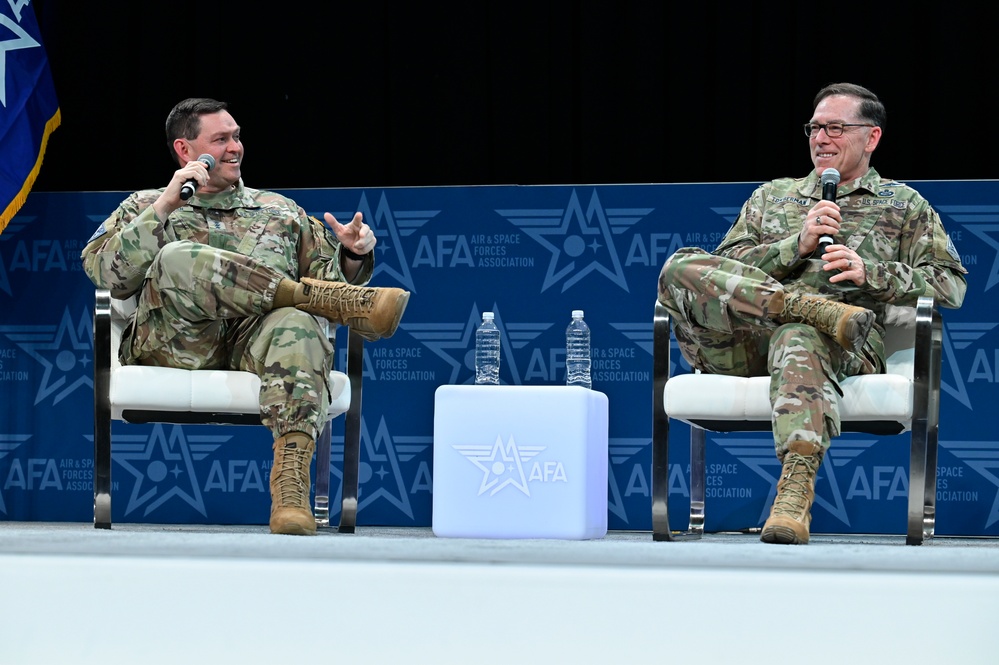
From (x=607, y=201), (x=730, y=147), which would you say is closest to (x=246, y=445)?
(x=607, y=201)

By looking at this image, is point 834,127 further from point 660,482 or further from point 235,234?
point 235,234

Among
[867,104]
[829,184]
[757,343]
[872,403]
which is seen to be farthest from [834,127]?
[872,403]

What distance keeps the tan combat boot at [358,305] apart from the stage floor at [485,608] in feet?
5.93

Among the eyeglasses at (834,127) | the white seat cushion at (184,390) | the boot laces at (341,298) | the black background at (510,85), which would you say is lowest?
the white seat cushion at (184,390)

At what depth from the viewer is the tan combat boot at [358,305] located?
2.87 m

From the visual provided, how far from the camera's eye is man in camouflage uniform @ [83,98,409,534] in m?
2.81

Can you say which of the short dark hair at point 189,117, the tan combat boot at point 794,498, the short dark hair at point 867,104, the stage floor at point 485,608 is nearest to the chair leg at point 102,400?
the short dark hair at point 189,117

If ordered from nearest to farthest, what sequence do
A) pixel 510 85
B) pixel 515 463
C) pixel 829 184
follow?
pixel 829 184 → pixel 515 463 → pixel 510 85

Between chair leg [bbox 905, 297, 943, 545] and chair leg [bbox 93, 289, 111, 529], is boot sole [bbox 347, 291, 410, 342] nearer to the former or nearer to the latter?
chair leg [bbox 93, 289, 111, 529]

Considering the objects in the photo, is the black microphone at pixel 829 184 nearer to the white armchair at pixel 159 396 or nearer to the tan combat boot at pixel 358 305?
the tan combat boot at pixel 358 305

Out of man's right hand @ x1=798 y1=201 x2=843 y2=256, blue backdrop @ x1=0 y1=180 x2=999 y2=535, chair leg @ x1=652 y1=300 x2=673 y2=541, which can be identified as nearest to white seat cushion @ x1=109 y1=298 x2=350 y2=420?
chair leg @ x1=652 y1=300 x2=673 y2=541

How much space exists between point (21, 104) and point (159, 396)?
5.53ft

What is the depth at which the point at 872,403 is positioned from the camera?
2836mm

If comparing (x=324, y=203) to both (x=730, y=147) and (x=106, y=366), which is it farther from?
(x=730, y=147)
